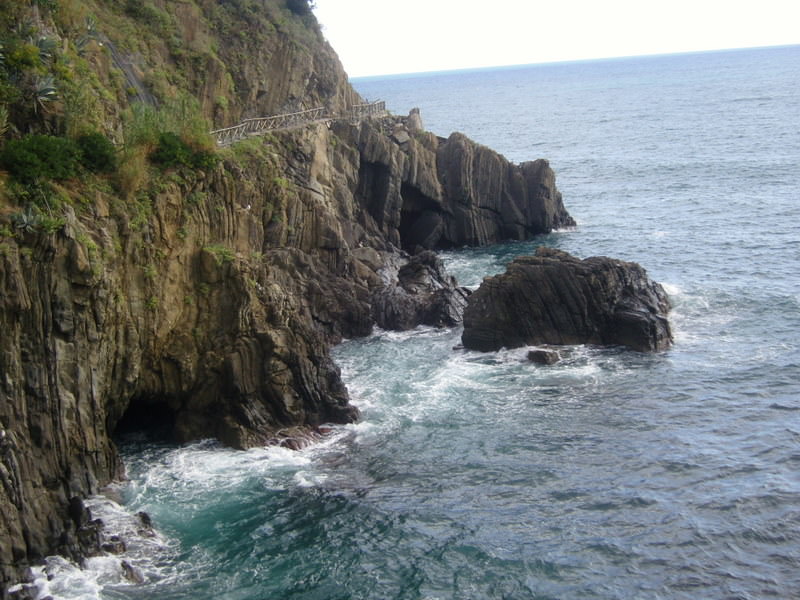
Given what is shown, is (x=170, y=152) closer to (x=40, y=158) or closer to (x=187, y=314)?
(x=187, y=314)

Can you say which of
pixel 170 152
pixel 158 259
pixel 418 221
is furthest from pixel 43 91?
pixel 418 221

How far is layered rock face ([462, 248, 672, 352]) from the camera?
138 ft

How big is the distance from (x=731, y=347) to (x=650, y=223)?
3011 centimetres

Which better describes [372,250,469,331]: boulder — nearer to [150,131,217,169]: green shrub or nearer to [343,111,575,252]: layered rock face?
[343,111,575,252]: layered rock face

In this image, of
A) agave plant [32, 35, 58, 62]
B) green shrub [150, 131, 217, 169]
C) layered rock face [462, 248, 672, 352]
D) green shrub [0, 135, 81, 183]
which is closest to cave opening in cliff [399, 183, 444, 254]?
layered rock face [462, 248, 672, 352]

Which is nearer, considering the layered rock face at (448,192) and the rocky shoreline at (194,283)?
the rocky shoreline at (194,283)

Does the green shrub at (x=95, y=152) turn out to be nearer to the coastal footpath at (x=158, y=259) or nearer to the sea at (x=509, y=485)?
the coastal footpath at (x=158, y=259)

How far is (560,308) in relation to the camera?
42531 millimetres

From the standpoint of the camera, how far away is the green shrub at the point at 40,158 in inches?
1079

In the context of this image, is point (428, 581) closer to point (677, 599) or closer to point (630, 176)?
point (677, 599)

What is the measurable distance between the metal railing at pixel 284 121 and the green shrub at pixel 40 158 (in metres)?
13.3

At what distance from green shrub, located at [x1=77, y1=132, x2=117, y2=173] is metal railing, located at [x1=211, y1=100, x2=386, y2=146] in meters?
11.6

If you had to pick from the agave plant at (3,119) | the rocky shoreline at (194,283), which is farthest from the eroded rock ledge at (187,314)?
the agave plant at (3,119)

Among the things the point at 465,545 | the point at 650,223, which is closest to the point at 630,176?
the point at 650,223
